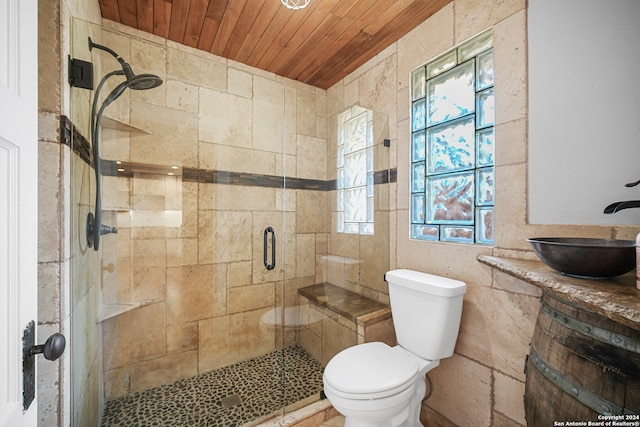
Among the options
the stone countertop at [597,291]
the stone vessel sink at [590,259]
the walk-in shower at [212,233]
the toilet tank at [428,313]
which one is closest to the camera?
the stone countertop at [597,291]

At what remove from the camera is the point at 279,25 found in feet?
6.20

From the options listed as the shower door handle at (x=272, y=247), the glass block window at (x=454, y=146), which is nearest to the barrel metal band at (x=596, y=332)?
the glass block window at (x=454, y=146)

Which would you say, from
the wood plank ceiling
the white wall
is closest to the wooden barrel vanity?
the white wall

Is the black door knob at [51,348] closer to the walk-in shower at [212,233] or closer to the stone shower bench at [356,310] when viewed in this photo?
the walk-in shower at [212,233]

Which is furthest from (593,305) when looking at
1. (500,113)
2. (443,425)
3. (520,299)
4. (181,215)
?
(181,215)

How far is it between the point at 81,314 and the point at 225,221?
99 cm

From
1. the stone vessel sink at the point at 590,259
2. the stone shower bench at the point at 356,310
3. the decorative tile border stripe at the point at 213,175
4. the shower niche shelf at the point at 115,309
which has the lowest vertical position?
the stone shower bench at the point at 356,310

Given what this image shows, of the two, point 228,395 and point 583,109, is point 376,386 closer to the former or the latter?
point 228,395

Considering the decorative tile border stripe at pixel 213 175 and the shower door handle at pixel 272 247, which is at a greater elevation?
the decorative tile border stripe at pixel 213 175

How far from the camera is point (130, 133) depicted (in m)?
1.73

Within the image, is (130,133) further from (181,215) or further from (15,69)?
(15,69)

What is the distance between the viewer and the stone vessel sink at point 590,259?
851 mm

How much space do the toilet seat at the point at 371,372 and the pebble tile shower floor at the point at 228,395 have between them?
0.59m

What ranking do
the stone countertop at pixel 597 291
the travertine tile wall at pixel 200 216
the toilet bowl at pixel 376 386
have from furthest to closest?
the travertine tile wall at pixel 200 216 < the toilet bowl at pixel 376 386 < the stone countertop at pixel 597 291
